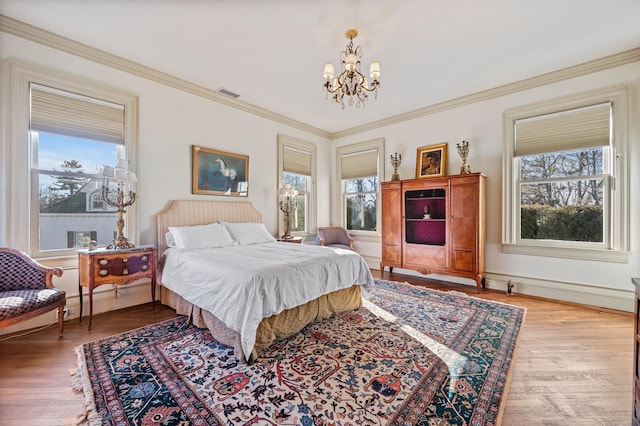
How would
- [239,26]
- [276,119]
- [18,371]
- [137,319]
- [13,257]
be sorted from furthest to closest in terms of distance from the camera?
[276,119] → [137,319] → [239,26] → [13,257] → [18,371]

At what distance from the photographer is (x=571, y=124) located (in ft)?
11.7

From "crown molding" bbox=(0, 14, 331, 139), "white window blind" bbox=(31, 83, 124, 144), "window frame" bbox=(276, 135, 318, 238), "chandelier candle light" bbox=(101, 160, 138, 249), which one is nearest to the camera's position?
"crown molding" bbox=(0, 14, 331, 139)

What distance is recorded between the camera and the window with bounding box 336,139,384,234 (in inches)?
219

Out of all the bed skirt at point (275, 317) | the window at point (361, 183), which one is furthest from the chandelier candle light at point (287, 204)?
the bed skirt at point (275, 317)

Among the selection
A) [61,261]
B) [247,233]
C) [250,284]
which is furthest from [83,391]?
[247,233]

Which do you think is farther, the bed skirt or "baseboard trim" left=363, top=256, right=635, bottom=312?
"baseboard trim" left=363, top=256, right=635, bottom=312

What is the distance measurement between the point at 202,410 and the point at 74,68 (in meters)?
3.76

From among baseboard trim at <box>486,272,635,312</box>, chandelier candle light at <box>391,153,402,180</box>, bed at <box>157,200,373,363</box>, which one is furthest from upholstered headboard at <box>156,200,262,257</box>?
baseboard trim at <box>486,272,635,312</box>

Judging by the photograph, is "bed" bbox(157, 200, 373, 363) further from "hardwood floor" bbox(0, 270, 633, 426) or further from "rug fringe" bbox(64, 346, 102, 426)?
"rug fringe" bbox(64, 346, 102, 426)

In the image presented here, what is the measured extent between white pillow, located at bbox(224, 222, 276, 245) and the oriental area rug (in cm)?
134

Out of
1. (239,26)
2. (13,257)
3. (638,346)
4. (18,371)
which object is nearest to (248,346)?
(18,371)

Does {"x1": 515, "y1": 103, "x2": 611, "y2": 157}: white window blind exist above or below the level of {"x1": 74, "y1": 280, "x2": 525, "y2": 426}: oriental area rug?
above

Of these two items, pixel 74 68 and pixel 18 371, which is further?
pixel 74 68

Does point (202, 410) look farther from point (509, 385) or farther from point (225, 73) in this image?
point (225, 73)
